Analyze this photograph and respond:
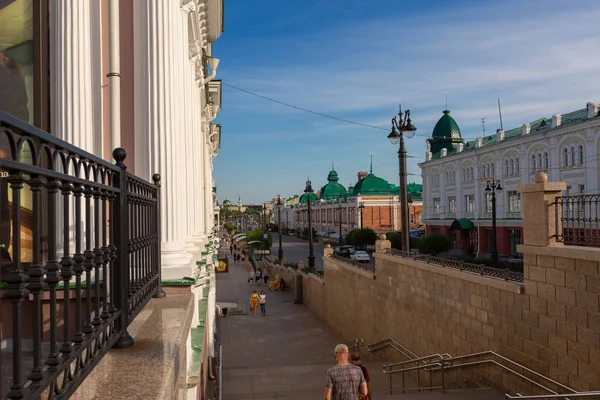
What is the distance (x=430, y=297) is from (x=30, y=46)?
1169 centimetres

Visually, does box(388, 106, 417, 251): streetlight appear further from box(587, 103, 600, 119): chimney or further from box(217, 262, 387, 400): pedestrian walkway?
box(587, 103, 600, 119): chimney

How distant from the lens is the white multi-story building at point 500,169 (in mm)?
29219

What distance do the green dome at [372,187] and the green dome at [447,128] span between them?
17498 mm

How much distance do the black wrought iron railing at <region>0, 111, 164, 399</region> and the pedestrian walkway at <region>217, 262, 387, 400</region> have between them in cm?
985

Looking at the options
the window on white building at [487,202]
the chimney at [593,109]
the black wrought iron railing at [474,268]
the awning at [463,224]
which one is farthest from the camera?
the awning at [463,224]

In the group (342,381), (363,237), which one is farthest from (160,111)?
(363,237)

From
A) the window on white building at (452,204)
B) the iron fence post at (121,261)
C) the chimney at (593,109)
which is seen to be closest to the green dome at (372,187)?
the window on white building at (452,204)

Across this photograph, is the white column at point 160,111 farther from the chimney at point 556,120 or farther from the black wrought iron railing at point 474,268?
the chimney at point 556,120

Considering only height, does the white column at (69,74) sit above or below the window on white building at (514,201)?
above

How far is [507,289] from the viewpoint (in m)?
10.5

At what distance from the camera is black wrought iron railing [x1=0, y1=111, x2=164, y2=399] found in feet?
5.11

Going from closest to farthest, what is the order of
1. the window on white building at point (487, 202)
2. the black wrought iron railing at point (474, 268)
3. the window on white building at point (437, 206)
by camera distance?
the black wrought iron railing at point (474, 268)
the window on white building at point (487, 202)
the window on white building at point (437, 206)

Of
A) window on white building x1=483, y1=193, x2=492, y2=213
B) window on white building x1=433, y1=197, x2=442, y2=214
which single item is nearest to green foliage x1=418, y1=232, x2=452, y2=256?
window on white building x1=483, y1=193, x2=492, y2=213

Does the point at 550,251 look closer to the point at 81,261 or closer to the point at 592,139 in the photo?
the point at 81,261
